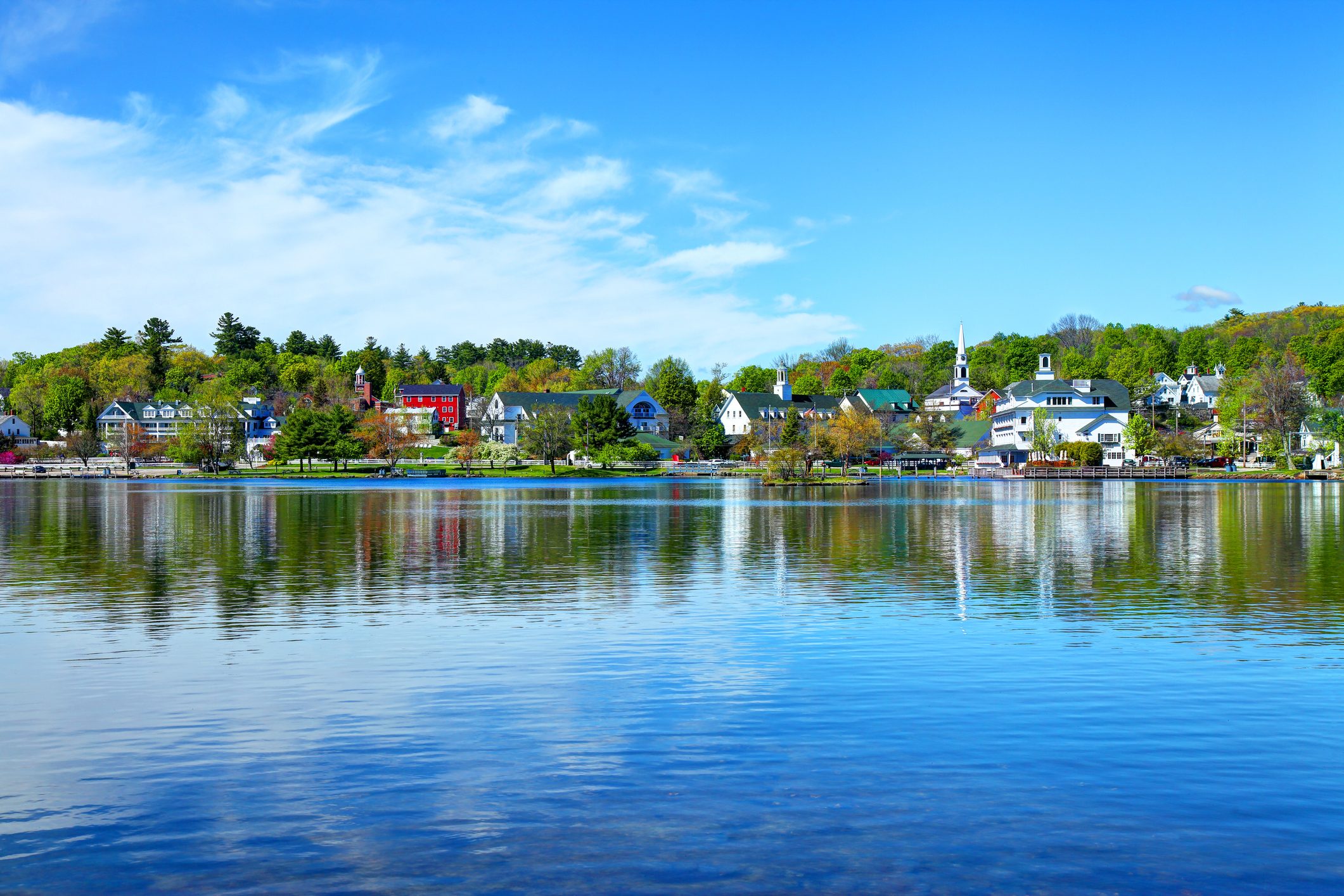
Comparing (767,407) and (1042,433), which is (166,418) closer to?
(767,407)

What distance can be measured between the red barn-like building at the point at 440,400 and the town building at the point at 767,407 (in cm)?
4595

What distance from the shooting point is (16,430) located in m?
184

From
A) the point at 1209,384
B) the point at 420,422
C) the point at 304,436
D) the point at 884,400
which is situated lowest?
the point at 304,436

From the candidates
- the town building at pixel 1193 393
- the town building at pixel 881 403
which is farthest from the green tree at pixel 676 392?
the town building at pixel 1193 393

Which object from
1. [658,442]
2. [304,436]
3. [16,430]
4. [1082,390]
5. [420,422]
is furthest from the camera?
[16,430]

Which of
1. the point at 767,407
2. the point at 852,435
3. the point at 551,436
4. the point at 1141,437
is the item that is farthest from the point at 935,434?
the point at 551,436

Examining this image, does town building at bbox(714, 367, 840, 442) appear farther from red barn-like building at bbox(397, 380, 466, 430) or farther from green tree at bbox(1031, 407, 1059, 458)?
red barn-like building at bbox(397, 380, 466, 430)

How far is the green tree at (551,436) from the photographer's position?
13225 centimetres

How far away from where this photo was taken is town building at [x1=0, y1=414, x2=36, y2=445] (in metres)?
181

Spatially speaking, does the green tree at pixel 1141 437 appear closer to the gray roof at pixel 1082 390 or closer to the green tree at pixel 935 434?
the gray roof at pixel 1082 390

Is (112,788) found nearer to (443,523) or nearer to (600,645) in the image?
(600,645)

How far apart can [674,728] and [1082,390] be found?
144 meters

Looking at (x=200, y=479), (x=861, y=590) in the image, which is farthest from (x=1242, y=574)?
(x=200, y=479)

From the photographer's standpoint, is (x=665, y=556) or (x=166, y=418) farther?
(x=166, y=418)
